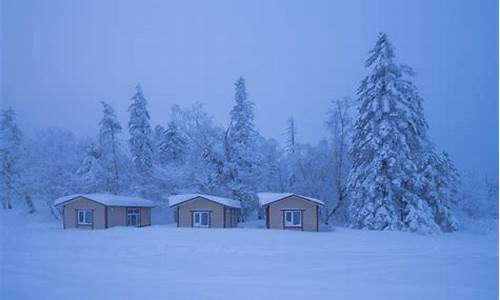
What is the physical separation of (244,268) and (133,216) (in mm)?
24711

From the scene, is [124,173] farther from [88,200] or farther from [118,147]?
[88,200]

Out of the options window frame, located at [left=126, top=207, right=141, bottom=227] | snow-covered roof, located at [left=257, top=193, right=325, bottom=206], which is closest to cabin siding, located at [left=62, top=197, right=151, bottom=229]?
window frame, located at [left=126, top=207, right=141, bottom=227]

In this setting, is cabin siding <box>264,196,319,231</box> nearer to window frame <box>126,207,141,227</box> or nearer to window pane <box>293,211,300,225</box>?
window pane <box>293,211,300,225</box>

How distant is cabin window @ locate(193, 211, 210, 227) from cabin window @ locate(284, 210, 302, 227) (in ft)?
19.6

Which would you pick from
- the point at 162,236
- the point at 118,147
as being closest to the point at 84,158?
the point at 118,147

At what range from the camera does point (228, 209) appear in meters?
35.8

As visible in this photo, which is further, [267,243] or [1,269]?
[267,243]

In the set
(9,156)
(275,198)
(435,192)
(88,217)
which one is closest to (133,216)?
(88,217)

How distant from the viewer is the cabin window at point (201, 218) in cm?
3471

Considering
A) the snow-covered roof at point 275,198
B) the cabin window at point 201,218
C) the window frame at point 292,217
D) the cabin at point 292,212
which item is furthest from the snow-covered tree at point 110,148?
the window frame at point 292,217

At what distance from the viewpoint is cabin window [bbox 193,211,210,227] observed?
34.7 m

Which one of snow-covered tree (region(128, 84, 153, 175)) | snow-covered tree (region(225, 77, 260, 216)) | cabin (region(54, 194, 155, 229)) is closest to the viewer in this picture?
cabin (region(54, 194, 155, 229))

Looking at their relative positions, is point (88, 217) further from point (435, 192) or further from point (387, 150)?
point (435, 192)

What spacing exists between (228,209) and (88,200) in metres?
10.6
